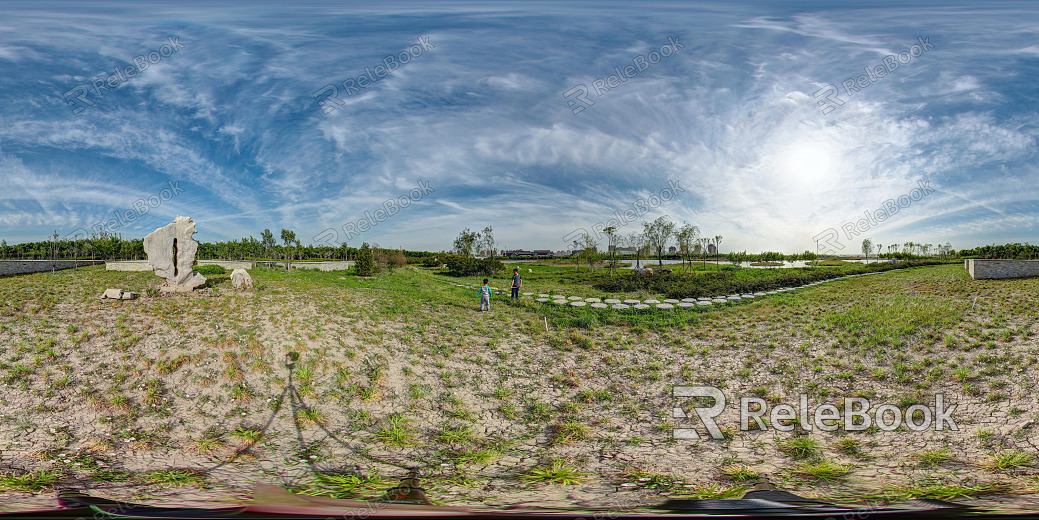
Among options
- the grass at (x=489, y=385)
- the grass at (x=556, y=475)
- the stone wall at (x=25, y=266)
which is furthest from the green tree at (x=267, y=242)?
the grass at (x=556, y=475)

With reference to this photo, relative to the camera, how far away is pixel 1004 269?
1856cm

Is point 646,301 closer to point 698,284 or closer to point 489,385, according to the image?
point 698,284

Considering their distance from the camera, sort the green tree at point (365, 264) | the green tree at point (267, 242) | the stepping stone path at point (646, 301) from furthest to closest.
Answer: the green tree at point (267, 242) < the green tree at point (365, 264) < the stepping stone path at point (646, 301)

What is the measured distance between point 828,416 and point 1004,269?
22.5 metres

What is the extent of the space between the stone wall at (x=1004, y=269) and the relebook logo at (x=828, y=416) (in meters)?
20.1

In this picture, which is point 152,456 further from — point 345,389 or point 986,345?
point 986,345

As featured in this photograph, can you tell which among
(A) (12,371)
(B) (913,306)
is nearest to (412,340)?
(A) (12,371)

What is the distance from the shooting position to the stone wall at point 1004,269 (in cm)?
1834

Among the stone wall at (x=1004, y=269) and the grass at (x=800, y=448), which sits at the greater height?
the stone wall at (x=1004, y=269)

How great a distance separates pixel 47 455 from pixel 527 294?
13.6 m

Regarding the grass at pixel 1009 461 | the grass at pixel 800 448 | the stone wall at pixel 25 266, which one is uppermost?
the stone wall at pixel 25 266

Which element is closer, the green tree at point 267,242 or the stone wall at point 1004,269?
the stone wall at point 1004,269

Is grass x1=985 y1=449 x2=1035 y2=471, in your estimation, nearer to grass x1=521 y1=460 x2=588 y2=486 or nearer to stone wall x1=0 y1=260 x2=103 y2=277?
grass x1=521 y1=460 x2=588 y2=486

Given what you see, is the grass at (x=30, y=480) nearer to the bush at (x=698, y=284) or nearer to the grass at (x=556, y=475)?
the grass at (x=556, y=475)
